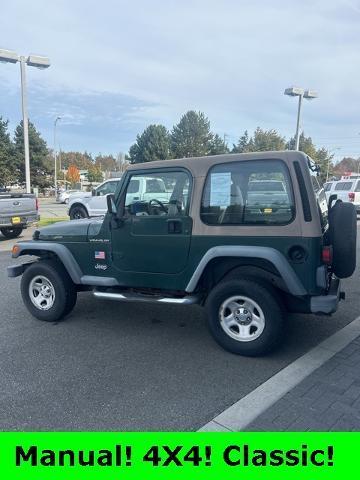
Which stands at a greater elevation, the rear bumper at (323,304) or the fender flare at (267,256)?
the fender flare at (267,256)

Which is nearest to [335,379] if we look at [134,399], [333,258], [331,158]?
[333,258]

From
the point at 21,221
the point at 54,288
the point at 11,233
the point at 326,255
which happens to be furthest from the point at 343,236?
the point at 11,233

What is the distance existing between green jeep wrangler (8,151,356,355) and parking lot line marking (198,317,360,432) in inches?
14.1

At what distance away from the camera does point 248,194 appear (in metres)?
3.74

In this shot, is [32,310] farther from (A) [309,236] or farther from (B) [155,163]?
(A) [309,236]

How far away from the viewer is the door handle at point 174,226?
4.02m

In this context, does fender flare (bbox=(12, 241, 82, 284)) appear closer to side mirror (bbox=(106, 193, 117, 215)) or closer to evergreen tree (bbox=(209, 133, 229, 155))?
side mirror (bbox=(106, 193, 117, 215))

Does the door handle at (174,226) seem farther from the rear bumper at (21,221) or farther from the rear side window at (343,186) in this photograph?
the rear side window at (343,186)

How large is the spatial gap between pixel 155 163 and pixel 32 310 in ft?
8.08

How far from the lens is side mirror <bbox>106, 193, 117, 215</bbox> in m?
4.20

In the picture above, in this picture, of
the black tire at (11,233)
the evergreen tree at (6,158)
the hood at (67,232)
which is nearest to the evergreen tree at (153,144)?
the evergreen tree at (6,158)

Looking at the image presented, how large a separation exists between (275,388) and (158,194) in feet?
7.58

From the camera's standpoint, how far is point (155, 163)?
4.25 meters

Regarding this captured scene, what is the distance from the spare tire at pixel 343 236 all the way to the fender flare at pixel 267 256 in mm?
542
